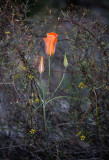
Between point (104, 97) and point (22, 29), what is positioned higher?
point (22, 29)

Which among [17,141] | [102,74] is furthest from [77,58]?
[17,141]

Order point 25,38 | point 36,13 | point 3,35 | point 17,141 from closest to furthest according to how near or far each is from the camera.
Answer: point 25,38
point 3,35
point 17,141
point 36,13

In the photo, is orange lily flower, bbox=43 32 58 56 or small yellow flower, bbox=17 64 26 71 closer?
orange lily flower, bbox=43 32 58 56

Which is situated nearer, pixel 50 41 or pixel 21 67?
pixel 50 41

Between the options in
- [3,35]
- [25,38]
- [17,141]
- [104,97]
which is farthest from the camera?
[17,141]

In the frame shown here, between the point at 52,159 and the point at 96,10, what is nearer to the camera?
the point at 52,159

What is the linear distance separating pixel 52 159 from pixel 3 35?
1106mm

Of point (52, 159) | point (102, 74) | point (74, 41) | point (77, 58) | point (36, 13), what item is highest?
point (36, 13)

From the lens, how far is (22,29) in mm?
1243

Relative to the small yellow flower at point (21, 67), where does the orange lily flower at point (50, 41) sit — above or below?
above

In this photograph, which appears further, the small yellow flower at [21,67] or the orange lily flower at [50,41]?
the small yellow flower at [21,67]

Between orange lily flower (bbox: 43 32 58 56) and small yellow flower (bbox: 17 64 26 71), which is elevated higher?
orange lily flower (bbox: 43 32 58 56)

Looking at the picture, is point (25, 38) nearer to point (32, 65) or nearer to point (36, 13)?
point (32, 65)

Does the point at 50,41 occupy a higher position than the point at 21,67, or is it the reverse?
the point at 50,41
